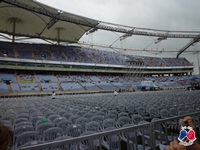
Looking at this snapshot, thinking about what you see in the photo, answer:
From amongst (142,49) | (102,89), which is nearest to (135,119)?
(102,89)

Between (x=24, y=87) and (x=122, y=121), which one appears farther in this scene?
(x=24, y=87)

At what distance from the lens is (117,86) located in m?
43.7

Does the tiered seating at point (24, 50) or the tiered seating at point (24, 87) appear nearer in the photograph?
the tiered seating at point (24, 87)

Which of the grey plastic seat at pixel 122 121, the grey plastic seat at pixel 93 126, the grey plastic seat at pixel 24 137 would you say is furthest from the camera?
the grey plastic seat at pixel 122 121

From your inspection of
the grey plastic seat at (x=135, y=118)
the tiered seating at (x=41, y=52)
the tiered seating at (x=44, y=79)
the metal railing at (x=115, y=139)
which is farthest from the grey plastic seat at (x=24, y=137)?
the tiered seating at (x=41, y=52)

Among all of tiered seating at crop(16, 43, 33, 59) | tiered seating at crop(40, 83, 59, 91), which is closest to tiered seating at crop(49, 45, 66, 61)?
tiered seating at crop(16, 43, 33, 59)

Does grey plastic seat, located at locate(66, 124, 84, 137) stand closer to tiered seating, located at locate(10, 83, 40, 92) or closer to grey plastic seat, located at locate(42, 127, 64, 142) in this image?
grey plastic seat, located at locate(42, 127, 64, 142)

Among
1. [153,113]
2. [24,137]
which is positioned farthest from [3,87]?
[153,113]

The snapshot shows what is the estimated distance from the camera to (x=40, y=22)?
39000 mm

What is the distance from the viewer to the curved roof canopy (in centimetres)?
3191

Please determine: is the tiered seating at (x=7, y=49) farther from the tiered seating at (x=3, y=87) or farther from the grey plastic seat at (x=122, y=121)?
the grey plastic seat at (x=122, y=121)

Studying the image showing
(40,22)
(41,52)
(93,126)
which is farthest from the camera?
(41,52)

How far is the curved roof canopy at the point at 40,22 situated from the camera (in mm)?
31906

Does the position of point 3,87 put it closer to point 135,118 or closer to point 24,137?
point 24,137
